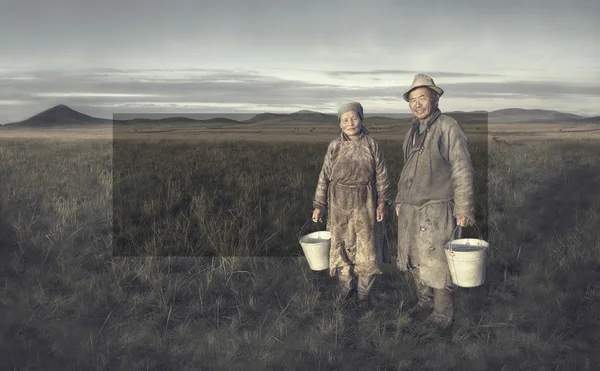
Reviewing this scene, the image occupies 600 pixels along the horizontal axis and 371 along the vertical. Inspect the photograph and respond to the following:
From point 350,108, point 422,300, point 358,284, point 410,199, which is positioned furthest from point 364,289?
point 350,108

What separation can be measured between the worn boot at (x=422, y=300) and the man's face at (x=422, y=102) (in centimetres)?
146

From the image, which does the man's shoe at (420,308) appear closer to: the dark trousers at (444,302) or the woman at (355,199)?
the dark trousers at (444,302)

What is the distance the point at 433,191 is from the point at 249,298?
6.50 ft

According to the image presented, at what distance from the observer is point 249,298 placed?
16.1 feet

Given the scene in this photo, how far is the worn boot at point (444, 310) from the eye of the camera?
14.2 ft

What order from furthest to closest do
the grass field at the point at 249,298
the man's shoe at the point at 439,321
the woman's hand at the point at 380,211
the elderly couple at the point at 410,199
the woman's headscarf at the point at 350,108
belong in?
1. the woman's hand at the point at 380,211
2. the woman's headscarf at the point at 350,108
3. the man's shoe at the point at 439,321
4. the elderly couple at the point at 410,199
5. the grass field at the point at 249,298

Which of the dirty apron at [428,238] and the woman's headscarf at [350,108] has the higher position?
the woman's headscarf at [350,108]

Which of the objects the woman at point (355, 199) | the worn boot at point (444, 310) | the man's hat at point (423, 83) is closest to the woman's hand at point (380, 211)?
the woman at point (355, 199)

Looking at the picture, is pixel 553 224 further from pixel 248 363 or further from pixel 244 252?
pixel 248 363

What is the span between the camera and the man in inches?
159

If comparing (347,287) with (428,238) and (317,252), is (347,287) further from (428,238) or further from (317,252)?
(428,238)

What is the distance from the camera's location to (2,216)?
293 inches

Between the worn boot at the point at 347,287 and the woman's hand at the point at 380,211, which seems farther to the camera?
the worn boot at the point at 347,287

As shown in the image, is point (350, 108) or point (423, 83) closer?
point (423, 83)
